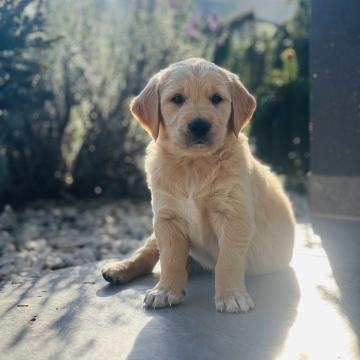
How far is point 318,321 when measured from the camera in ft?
9.22

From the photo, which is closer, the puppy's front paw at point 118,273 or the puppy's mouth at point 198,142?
the puppy's mouth at point 198,142

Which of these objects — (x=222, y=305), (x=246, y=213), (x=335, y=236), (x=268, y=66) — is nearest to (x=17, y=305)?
(x=222, y=305)

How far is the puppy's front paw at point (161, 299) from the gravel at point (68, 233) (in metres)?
1.13

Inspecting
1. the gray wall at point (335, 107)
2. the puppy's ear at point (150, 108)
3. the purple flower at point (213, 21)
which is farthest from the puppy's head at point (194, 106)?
the purple flower at point (213, 21)

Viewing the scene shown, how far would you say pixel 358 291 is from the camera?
3.24 m

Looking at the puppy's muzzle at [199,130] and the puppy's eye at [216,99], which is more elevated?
the puppy's eye at [216,99]

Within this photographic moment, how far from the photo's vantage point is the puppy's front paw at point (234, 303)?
2914mm

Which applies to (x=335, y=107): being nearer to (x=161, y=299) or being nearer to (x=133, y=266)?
(x=133, y=266)

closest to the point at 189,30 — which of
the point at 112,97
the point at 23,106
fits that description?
the point at 112,97

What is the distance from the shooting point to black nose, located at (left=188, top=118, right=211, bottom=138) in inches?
119

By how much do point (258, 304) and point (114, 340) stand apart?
844mm

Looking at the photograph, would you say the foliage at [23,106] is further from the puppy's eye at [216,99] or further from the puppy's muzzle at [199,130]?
the puppy's muzzle at [199,130]

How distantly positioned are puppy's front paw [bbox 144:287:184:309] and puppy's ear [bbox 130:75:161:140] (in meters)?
0.90

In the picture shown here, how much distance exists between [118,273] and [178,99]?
3.80 ft
